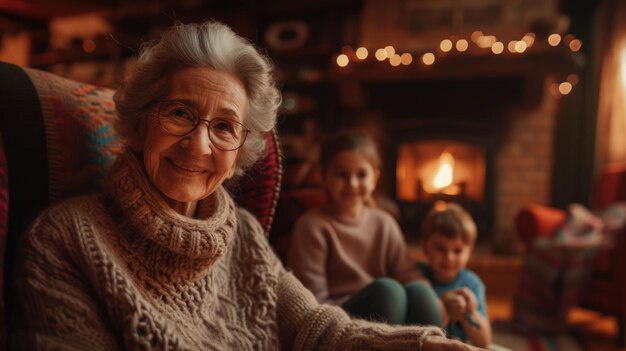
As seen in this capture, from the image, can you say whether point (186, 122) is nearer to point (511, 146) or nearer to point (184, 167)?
point (184, 167)

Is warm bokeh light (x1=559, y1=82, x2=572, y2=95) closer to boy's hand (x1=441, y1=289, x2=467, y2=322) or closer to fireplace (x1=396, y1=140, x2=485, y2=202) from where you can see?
fireplace (x1=396, y1=140, x2=485, y2=202)

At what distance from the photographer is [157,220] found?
0.73 meters

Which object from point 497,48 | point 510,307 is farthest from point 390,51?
point 510,307

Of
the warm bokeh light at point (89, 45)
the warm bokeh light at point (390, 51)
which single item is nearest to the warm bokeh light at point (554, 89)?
the warm bokeh light at point (390, 51)

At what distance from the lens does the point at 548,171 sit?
136 inches

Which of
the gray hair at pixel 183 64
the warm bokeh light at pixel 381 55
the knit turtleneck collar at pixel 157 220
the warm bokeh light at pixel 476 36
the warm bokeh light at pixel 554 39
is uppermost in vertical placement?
the warm bokeh light at pixel 476 36

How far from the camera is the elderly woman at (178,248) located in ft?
2.16

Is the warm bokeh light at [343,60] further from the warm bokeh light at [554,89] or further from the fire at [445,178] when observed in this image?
the warm bokeh light at [554,89]

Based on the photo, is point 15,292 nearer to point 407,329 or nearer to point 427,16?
point 407,329

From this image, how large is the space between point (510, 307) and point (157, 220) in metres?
2.69

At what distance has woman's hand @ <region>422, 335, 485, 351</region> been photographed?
738 millimetres

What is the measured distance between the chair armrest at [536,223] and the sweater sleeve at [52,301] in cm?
233

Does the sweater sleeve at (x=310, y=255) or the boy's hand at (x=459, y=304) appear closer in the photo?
the boy's hand at (x=459, y=304)

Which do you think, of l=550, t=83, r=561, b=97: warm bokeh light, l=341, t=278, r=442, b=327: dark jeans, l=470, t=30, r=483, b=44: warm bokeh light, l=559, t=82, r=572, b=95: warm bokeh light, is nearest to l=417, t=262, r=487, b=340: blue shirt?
l=341, t=278, r=442, b=327: dark jeans
